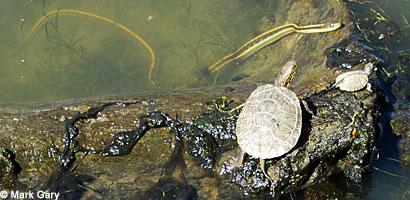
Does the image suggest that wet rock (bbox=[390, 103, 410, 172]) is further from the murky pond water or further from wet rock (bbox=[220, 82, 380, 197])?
the murky pond water

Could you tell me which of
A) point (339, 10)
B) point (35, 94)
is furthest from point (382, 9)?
point (35, 94)

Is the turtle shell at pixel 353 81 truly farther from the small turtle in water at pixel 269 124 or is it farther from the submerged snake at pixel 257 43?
the submerged snake at pixel 257 43

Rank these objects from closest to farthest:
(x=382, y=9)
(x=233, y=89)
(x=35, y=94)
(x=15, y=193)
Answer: (x=15, y=193) < (x=233, y=89) < (x=382, y=9) < (x=35, y=94)

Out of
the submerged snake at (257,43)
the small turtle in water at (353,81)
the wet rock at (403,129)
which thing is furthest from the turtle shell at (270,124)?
the submerged snake at (257,43)

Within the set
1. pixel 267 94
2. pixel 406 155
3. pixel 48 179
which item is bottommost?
pixel 406 155

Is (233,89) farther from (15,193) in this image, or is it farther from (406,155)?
(15,193)

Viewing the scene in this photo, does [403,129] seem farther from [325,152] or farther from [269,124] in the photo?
[269,124]

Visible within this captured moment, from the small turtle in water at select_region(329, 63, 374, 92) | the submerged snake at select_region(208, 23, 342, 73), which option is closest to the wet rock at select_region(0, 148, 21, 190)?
the submerged snake at select_region(208, 23, 342, 73)
